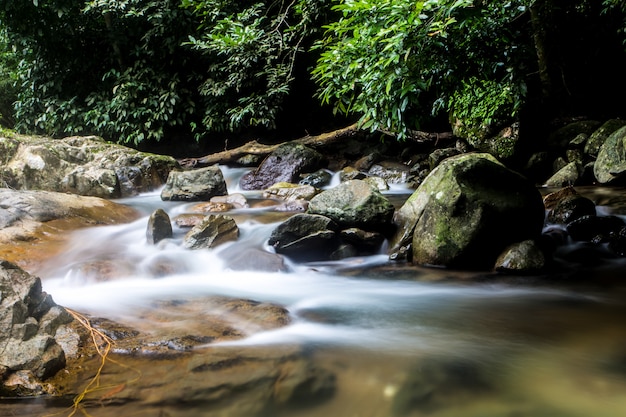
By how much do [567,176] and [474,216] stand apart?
418 cm

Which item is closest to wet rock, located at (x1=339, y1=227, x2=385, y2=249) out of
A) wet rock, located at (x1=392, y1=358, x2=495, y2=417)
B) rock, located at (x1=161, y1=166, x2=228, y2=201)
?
wet rock, located at (x1=392, y1=358, x2=495, y2=417)

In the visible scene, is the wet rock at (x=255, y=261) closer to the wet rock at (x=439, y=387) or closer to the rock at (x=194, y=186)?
the wet rock at (x=439, y=387)

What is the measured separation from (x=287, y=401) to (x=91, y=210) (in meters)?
5.37

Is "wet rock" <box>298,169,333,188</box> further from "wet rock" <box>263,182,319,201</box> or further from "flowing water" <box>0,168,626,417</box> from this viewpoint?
"flowing water" <box>0,168,626,417</box>

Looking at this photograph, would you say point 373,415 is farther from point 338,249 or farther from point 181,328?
point 338,249

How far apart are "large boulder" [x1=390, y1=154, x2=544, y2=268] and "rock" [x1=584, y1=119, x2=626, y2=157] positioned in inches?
152

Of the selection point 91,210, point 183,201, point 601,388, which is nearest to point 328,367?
point 601,388

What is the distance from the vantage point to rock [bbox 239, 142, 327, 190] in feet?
32.3

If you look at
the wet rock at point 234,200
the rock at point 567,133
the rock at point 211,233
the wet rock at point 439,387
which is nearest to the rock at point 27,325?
the wet rock at point 439,387

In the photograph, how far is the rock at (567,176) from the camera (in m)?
7.45

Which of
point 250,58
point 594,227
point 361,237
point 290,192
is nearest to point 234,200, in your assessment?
point 290,192

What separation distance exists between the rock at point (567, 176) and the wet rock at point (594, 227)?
2466 mm

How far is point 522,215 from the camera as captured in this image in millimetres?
4605

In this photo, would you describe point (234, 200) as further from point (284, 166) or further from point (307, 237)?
point (307, 237)
